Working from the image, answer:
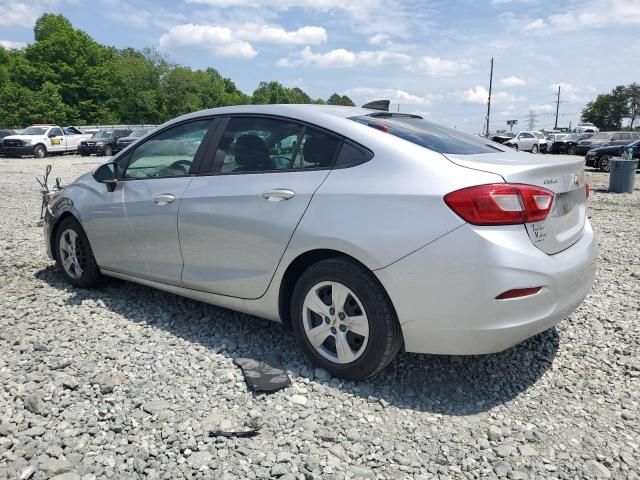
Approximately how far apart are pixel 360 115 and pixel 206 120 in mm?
1177

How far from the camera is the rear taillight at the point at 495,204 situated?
8.45 feet

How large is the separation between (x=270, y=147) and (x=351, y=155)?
640 millimetres

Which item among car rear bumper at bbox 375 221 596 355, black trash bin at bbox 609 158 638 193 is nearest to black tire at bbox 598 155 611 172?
black trash bin at bbox 609 158 638 193

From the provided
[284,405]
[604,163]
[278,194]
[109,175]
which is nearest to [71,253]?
[109,175]

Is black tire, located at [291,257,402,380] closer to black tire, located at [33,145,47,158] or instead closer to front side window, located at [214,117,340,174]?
front side window, located at [214,117,340,174]

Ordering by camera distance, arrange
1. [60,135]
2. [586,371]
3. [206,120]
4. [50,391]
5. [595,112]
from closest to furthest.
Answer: [50,391]
[586,371]
[206,120]
[60,135]
[595,112]

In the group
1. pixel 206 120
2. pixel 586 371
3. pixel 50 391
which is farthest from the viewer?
pixel 206 120

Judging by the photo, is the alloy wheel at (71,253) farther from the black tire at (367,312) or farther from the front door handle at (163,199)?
the black tire at (367,312)

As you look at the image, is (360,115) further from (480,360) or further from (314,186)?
(480,360)

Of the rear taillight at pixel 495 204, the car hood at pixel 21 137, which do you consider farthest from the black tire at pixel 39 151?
the rear taillight at pixel 495 204

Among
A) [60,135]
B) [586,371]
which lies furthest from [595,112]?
[586,371]

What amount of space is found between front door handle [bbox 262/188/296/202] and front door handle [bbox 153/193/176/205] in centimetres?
91

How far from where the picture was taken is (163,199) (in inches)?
151

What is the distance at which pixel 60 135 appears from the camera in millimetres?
29609
